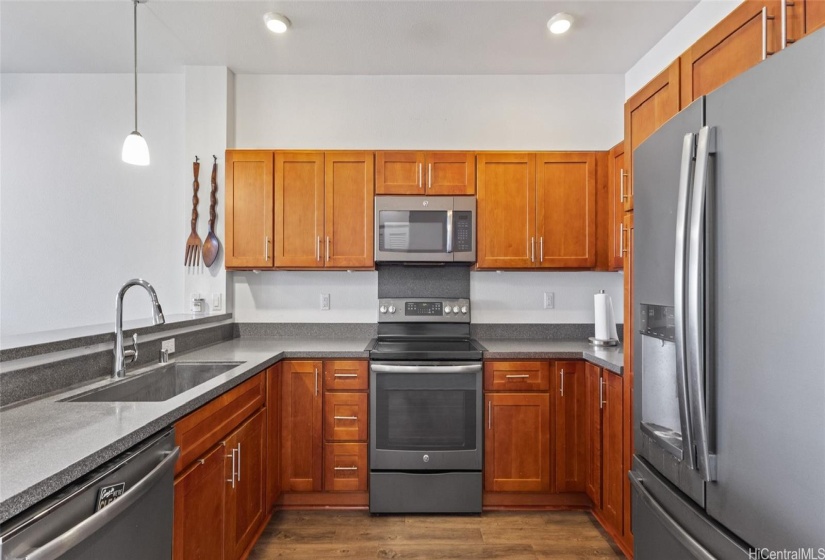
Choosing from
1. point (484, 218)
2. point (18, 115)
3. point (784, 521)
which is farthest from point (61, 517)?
point (18, 115)

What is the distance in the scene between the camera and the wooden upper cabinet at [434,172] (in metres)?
2.61

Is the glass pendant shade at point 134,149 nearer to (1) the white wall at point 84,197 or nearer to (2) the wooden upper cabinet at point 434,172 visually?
(1) the white wall at point 84,197

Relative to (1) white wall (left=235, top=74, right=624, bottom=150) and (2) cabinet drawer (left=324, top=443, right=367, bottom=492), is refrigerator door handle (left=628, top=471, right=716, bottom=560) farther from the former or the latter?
(1) white wall (left=235, top=74, right=624, bottom=150)

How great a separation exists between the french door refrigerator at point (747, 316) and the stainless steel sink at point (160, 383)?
1.87 meters

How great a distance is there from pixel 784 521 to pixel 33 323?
4.13m

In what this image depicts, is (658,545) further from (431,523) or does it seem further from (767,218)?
(431,523)

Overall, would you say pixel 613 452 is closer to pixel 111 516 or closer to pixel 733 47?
pixel 733 47

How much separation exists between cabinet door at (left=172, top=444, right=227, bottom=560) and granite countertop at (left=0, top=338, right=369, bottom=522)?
24 centimetres

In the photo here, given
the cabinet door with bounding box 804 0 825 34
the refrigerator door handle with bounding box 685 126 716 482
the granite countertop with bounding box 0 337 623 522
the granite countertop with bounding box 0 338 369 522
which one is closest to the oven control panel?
the granite countertop with bounding box 0 337 623 522

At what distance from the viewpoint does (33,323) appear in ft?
9.68

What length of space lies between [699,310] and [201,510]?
1673 mm

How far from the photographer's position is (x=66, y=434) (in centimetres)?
106

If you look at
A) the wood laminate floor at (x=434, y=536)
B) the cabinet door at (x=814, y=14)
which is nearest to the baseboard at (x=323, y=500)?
the wood laminate floor at (x=434, y=536)

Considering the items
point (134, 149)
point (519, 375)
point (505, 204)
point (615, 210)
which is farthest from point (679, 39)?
point (134, 149)
